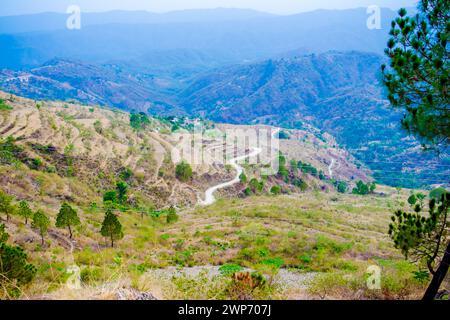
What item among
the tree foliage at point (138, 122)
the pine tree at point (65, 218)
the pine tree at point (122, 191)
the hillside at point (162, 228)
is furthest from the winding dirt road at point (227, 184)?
the pine tree at point (65, 218)

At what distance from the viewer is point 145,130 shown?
77.8m

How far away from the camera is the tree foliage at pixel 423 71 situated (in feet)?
22.0

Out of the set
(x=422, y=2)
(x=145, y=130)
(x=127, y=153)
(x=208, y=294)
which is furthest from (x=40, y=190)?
(x=145, y=130)

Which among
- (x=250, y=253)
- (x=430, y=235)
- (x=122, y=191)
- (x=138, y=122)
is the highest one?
(x=430, y=235)

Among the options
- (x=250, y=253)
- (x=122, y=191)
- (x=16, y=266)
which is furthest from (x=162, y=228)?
(x=16, y=266)

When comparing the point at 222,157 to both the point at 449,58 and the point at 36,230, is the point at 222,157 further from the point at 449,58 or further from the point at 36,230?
the point at 449,58

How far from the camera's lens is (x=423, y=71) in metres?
7.01

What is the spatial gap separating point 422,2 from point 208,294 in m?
7.48

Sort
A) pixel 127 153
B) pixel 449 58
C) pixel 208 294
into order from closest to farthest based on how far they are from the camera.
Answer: pixel 208 294, pixel 449 58, pixel 127 153

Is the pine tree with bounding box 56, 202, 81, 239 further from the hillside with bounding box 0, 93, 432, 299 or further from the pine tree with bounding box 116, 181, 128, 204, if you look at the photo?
the pine tree with bounding box 116, 181, 128, 204

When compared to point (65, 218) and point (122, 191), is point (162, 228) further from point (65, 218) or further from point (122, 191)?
point (122, 191)

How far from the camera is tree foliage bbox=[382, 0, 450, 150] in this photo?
6.70 metres

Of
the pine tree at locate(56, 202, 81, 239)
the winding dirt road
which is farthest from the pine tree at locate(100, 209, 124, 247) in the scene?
the winding dirt road

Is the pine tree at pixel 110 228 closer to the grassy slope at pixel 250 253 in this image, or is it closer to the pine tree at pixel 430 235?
the grassy slope at pixel 250 253
